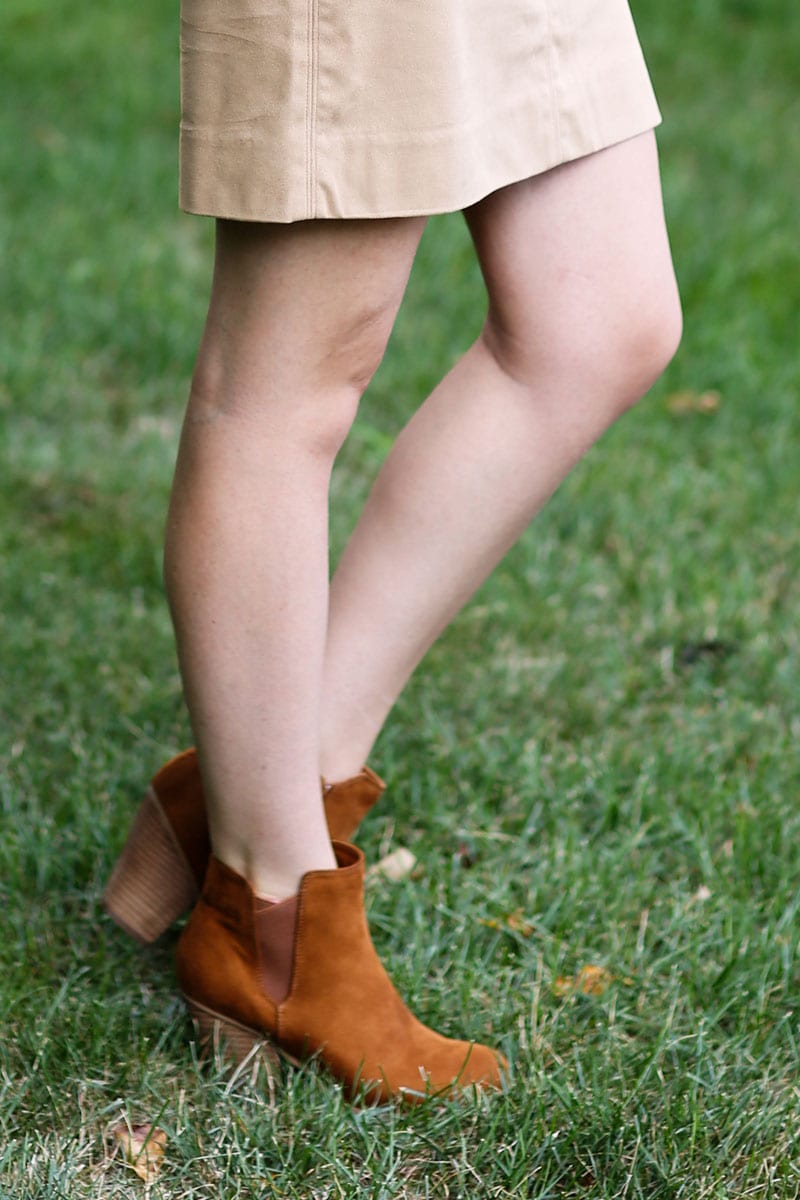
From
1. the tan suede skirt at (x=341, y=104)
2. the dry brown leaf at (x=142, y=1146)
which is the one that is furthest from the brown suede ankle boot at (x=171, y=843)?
the tan suede skirt at (x=341, y=104)

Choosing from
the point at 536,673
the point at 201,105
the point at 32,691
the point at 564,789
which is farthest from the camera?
the point at 536,673

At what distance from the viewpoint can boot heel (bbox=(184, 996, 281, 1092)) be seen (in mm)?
1387

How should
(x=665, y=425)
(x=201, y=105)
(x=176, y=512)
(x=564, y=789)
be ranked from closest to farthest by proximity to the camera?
1. (x=201, y=105)
2. (x=176, y=512)
3. (x=564, y=789)
4. (x=665, y=425)

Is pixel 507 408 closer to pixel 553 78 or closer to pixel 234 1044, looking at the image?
pixel 553 78

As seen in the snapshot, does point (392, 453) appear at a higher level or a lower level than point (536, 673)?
higher

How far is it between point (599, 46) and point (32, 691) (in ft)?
3.97

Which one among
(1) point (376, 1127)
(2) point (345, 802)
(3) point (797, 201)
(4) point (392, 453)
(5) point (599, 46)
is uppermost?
(5) point (599, 46)

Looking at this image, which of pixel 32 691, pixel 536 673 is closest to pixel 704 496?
pixel 536 673

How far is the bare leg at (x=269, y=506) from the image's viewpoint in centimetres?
115

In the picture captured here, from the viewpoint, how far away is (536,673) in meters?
2.17

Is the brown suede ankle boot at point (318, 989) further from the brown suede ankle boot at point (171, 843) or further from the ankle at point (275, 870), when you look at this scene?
the brown suede ankle boot at point (171, 843)

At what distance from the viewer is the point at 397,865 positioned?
1738mm

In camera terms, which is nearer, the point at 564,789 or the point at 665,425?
the point at 564,789

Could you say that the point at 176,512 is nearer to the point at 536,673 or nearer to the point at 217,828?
the point at 217,828
